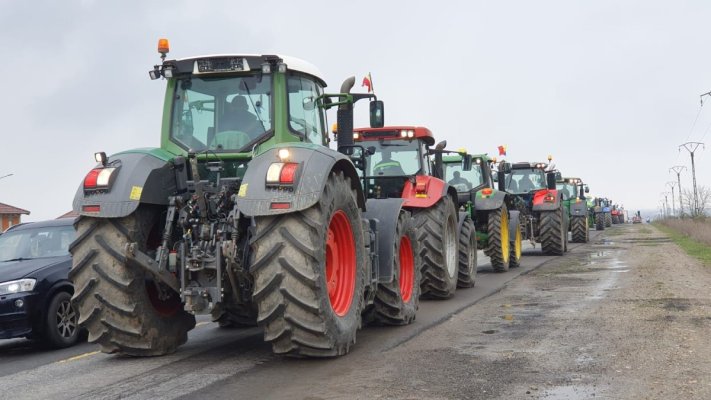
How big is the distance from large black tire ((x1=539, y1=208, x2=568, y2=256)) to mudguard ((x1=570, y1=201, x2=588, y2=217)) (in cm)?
745

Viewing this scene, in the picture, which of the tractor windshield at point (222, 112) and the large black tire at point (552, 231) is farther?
the large black tire at point (552, 231)

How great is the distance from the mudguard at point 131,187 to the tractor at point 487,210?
937 cm

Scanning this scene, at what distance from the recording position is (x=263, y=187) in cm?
621

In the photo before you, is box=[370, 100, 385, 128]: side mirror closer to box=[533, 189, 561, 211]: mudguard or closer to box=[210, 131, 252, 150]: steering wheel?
box=[210, 131, 252, 150]: steering wheel

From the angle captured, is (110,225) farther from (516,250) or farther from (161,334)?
(516,250)

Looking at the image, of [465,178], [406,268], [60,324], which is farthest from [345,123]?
[465,178]

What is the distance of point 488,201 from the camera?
1644 cm

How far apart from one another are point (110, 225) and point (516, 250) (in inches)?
507

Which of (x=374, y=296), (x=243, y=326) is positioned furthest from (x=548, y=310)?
(x=243, y=326)

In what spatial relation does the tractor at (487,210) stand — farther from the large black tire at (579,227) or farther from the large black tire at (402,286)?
the large black tire at (579,227)

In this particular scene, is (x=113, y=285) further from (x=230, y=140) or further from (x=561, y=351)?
(x=561, y=351)

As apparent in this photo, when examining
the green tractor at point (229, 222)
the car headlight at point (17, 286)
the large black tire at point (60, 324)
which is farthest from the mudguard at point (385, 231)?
the car headlight at point (17, 286)

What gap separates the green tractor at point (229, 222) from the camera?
6.20 m

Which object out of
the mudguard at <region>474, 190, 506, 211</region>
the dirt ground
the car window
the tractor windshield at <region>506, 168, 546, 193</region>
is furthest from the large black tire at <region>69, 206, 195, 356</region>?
the tractor windshield at <region>506, 168, 546, 193</region>
